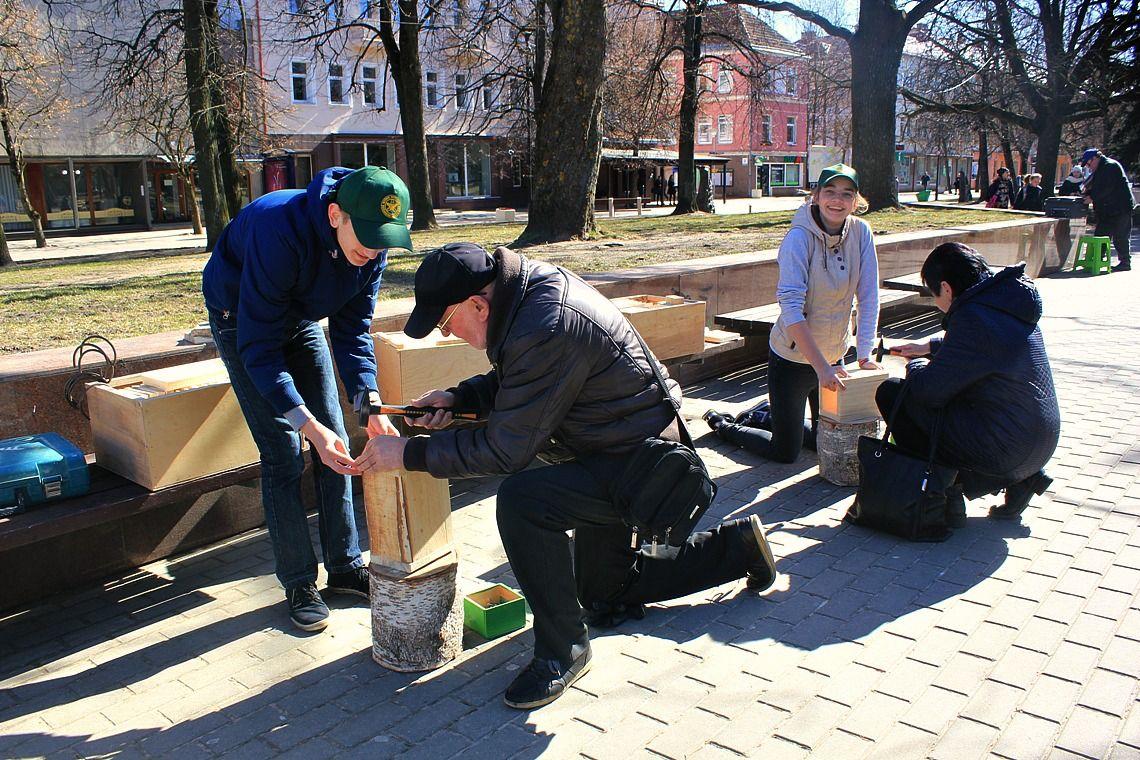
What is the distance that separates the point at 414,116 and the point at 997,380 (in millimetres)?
17212

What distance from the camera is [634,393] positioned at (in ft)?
9.96

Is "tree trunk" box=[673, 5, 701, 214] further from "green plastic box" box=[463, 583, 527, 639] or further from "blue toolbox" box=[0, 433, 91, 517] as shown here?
"blue toolbox" box=[0, 433, 91, 517]

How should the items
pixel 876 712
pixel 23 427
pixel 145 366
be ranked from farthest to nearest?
pixel 145 366, pixel 23 427, pixel 876 712

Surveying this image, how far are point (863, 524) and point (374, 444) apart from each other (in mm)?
2553

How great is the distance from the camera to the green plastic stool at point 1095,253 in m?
15.2

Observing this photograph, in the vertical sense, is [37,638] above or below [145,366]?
below

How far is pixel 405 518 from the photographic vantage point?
323 centimetres

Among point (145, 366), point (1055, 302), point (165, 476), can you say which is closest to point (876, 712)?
point (165, 476)

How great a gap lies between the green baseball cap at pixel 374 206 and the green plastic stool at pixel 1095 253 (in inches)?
591

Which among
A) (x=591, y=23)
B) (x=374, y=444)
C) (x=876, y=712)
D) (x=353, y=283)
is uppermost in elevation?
(x=591, y=23)

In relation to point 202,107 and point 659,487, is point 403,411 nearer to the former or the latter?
point 659,487

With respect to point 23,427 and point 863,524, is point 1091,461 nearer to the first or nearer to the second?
point 863,524

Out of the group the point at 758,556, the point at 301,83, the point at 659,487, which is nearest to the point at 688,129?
the point at 301,83

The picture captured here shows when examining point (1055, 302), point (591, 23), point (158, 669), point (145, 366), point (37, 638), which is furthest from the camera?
point (1055, 302)
